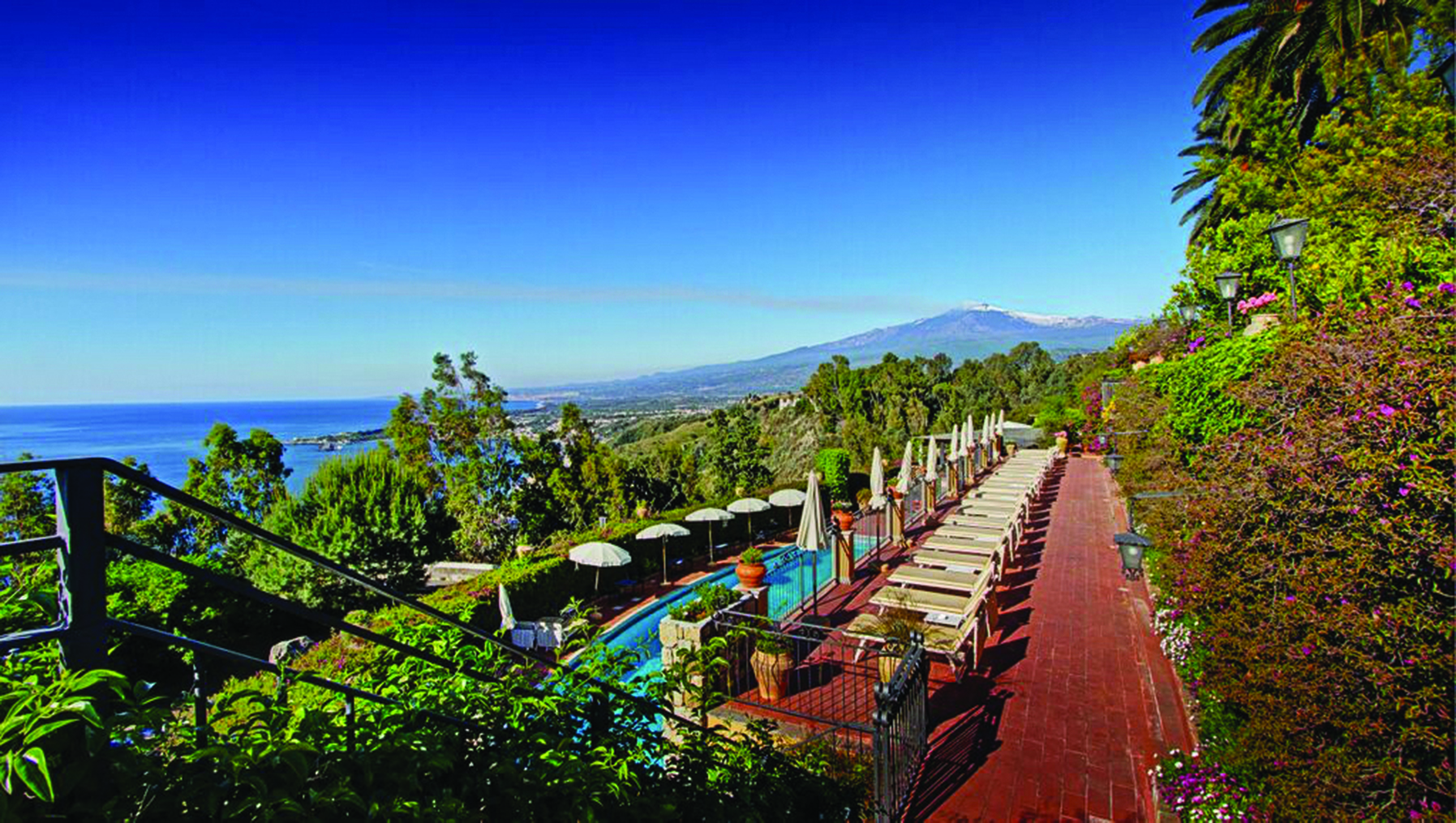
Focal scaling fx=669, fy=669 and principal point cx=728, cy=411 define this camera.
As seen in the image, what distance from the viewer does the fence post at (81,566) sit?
49.4 inches

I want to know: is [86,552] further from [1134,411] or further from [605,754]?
[1134,411]

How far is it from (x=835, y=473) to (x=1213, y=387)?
45.8 ft

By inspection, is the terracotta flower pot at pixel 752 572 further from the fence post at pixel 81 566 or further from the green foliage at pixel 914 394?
the green foliage at pixel 914 394

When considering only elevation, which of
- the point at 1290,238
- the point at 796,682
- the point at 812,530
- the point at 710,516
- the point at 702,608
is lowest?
the point at 796,682

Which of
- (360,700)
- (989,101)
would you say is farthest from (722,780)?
(989,101)

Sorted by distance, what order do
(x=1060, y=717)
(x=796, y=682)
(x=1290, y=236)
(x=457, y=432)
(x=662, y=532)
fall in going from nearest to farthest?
(x=1290, y=236) < (x=1060, y=717) < (x=796, y=682) < (x=662, y=532) < (x=457, y=432)

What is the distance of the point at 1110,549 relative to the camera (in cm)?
1236

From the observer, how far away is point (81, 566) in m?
1.29

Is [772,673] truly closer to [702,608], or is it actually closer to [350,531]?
[702,608]

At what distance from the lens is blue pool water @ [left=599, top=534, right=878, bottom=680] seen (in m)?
9.98

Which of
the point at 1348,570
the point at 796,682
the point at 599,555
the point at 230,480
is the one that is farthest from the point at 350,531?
the point at 1348,570

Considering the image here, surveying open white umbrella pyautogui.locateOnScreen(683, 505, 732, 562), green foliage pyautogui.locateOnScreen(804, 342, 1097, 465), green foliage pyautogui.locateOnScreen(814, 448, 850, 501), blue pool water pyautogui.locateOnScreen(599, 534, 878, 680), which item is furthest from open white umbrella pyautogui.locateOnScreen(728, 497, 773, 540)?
green foliage pyautogui.locateOnScreen(804, 342, 1097, 465)

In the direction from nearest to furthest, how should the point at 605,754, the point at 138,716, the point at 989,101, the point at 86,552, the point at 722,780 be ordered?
the point at 138,716 → the point at 86,552 → the point at 605,754 → the point at 722,780 → the point at 989,101

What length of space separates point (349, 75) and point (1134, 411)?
1404cm
